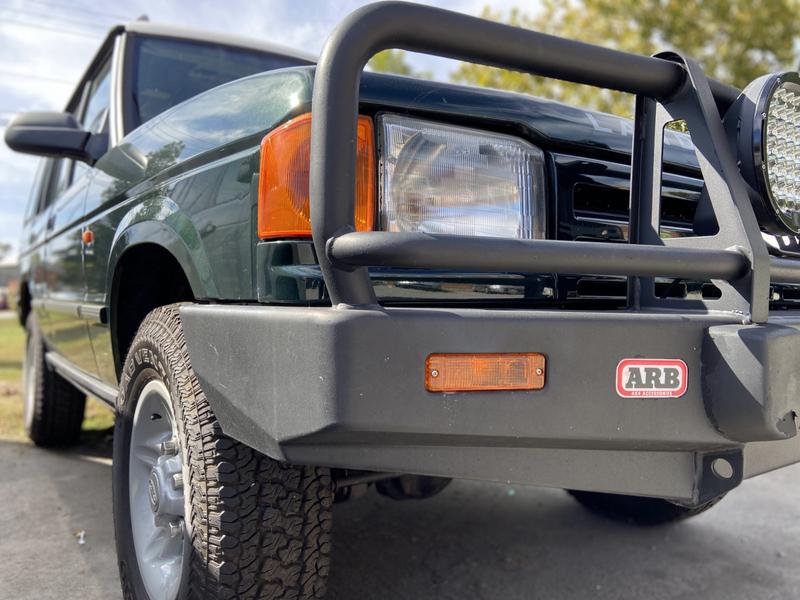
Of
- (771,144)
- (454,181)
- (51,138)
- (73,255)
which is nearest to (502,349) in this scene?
(454,181)

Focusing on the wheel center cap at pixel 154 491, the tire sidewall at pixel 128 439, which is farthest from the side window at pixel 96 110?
the wheel center cap at pixel 154 491

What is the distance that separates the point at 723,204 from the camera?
1422 millimetres

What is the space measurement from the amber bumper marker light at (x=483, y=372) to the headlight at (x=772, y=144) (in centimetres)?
65

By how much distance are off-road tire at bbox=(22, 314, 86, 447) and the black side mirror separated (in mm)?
1675

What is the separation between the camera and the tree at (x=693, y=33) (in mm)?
10625

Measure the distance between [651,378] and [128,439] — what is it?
4.42 ft

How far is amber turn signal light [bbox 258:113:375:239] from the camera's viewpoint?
1.36 meters

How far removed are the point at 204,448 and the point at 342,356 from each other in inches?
19.8

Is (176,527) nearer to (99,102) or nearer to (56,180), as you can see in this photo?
(99,102)

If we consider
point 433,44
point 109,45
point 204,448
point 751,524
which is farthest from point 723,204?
point 109,45

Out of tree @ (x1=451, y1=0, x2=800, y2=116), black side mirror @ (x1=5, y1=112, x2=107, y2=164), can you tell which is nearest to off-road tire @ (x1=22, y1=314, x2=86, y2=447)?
black side mirror @ (x1=5, y1=112, x2=107, y2=164)

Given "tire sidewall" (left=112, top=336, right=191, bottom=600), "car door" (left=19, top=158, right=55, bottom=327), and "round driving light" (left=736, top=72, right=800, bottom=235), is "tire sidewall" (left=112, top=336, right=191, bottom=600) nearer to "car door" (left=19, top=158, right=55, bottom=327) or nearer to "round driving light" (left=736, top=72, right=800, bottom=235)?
"round driving light" (left=736, top=72, right=800, bottom=235)

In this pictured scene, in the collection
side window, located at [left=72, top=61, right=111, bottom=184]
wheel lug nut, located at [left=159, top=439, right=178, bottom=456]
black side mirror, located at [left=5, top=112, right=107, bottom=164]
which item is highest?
side window, located at [left=72, top=61, right=111, bottom=184]

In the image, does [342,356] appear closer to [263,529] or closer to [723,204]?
[263,529]
